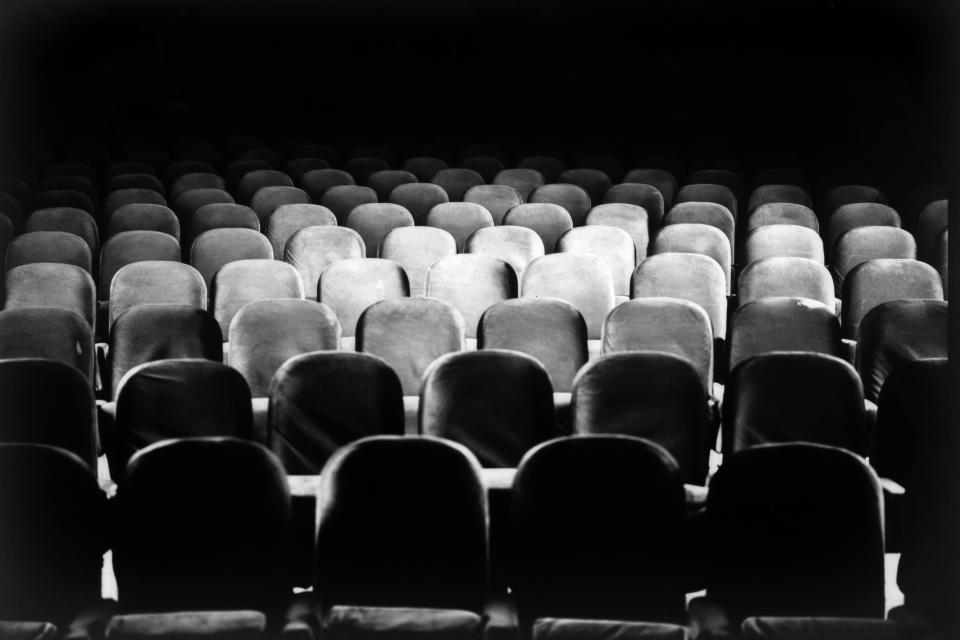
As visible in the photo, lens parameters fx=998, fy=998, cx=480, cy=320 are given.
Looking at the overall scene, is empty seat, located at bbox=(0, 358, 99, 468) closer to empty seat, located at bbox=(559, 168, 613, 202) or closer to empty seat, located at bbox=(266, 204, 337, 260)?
empty seat, located at bbox=(266, 204, 337, 260)

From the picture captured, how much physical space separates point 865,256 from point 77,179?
442 centimetres

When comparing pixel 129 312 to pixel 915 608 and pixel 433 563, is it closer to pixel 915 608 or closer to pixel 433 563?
pixel 433 563

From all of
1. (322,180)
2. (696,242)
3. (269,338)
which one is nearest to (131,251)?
(269,338)

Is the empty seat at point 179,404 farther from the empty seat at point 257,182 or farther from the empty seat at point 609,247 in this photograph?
the empty seat at point 257,182

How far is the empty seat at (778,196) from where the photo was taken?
5.87 meters

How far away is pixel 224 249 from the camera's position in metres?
4.64

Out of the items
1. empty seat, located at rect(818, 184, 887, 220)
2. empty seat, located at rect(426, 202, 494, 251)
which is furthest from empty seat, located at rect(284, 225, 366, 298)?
empty seat, located at rect(818, 184, 887, 220)

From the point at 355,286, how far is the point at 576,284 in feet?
2.98

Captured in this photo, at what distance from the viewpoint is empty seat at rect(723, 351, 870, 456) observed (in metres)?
2.75

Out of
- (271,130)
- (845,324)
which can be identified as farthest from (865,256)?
(271,130)

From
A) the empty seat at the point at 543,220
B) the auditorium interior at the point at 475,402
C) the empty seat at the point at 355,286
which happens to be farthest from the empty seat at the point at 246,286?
the empty seat at the point at 543,220

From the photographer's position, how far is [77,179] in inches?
234

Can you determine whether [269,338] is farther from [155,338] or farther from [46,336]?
[46,336]

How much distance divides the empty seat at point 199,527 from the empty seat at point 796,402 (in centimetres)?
136
